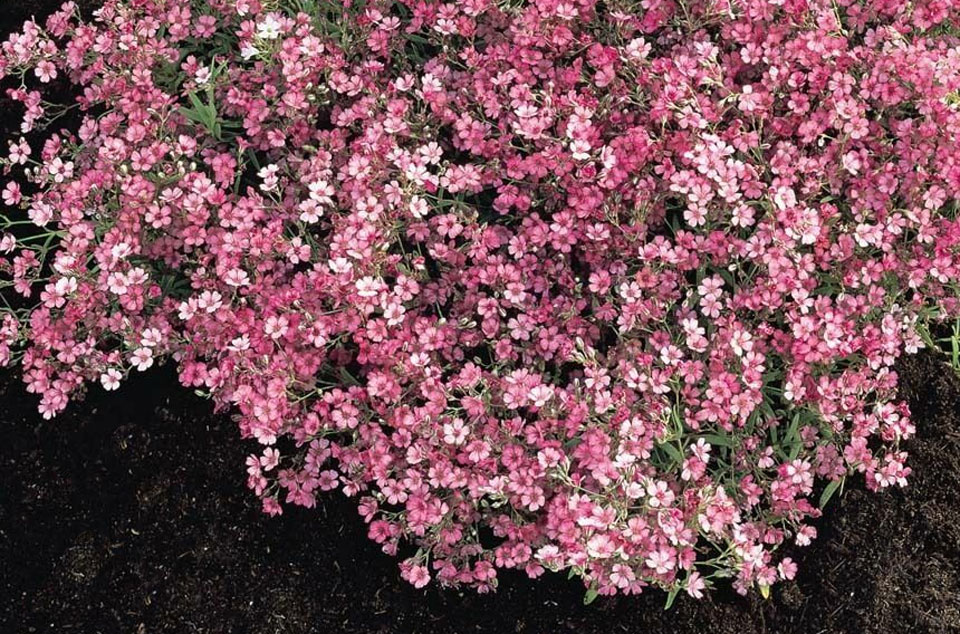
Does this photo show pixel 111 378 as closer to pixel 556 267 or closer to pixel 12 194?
pixel 12 194

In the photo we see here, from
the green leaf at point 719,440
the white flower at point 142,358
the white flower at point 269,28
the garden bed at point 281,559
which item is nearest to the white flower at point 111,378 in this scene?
the white flower at point 142,358

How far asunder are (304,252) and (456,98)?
2.49 feet

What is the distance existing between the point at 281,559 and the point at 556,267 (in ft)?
4.61

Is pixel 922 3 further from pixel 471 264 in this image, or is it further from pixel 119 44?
pixel 119 44

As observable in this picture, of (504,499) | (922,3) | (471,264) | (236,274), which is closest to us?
(504,499)

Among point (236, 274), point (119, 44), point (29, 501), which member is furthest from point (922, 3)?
point (29, 501)

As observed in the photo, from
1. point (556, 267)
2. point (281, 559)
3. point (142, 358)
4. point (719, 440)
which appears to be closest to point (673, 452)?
point (719, 440)

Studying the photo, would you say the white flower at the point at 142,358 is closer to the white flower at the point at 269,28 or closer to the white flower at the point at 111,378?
the white flower at the point at 111,378

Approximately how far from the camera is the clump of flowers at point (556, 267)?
277 centimetres

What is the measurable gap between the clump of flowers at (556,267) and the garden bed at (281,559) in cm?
19

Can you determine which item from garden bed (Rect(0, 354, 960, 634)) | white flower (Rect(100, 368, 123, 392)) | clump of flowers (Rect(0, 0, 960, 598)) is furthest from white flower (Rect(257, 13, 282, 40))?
garden bed (Rect(0, 354, 960, 634))

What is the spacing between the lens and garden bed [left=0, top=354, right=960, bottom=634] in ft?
10.7

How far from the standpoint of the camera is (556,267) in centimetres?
309

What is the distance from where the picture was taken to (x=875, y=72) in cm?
296
